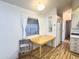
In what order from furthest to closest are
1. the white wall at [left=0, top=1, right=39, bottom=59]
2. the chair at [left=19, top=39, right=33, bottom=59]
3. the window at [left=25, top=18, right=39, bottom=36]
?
the window at [left=25, top=18, right=39, bottom=36], the chair at [left=19, top=39, right=33, bottom=59], the white wall at [left=0, top=1, right=39, bottom=59]

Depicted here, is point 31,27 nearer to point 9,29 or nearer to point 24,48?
point 24,48

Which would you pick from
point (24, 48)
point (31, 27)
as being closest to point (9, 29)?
point (24, 48)

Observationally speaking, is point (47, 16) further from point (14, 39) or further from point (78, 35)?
point (14, 39)

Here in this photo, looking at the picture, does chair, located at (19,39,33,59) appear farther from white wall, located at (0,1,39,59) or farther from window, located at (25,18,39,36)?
window, located at (25,18,39,36)

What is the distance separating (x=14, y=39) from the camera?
2.85m

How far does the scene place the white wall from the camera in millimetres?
2412

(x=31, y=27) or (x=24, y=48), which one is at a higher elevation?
(x=31, y=27)

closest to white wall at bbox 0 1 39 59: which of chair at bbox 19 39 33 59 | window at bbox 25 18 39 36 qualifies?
chair at bbox 19 39 33 59

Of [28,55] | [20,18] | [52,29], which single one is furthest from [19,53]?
[52,29]

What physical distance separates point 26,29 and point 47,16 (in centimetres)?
196

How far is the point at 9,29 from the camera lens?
263 centimetres

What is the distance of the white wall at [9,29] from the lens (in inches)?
95.0

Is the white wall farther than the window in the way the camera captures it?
No

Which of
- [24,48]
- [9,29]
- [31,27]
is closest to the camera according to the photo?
[9,29]
